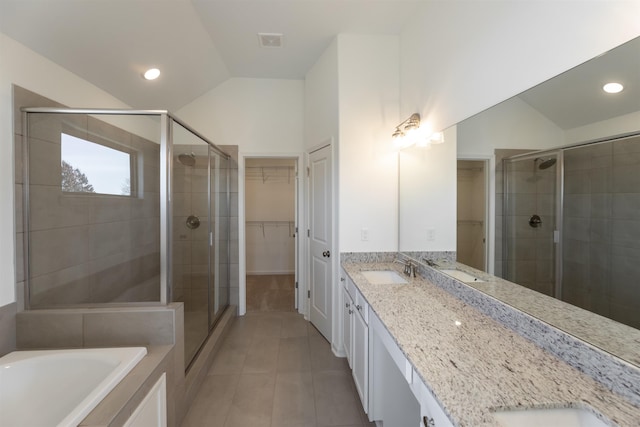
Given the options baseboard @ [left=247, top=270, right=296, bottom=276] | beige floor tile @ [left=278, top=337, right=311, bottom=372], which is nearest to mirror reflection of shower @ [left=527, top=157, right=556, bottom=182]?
beige floor tile @ [left=278, top=337, right=311, bottom=372]

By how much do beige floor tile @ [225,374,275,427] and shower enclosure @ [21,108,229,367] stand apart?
53 centimetres

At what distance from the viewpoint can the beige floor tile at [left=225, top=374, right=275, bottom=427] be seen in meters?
1.70

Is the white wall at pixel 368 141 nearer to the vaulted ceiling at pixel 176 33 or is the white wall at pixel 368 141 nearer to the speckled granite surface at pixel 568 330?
the vaulted ceiling at pixel 176 33

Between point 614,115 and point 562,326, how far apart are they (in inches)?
29.8

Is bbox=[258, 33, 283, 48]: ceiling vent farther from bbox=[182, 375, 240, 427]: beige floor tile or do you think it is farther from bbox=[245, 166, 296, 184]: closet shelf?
bbox=[182, 375, 240, 427]: beige floor tile

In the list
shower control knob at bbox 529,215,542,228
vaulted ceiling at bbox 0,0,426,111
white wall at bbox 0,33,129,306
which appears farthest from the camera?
vaulted ceiling at bbox 0,0,426,111

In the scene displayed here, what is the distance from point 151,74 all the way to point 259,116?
1.22 metres

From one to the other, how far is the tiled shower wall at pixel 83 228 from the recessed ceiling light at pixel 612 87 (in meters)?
2.35

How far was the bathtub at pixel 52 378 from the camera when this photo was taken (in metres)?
1.29

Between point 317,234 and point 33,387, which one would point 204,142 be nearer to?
point 317,234

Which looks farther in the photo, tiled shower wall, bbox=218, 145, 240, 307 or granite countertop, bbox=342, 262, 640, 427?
tiled shower wall, bbox=218, 145, 240, 307

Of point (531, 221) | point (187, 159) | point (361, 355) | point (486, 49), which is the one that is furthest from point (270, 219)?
point (531, 221)

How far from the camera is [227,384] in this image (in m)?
2.05

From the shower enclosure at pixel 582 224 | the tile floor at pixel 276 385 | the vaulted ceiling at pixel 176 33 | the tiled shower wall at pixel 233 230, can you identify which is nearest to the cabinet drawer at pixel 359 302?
the tile floor at pixel 276 385
